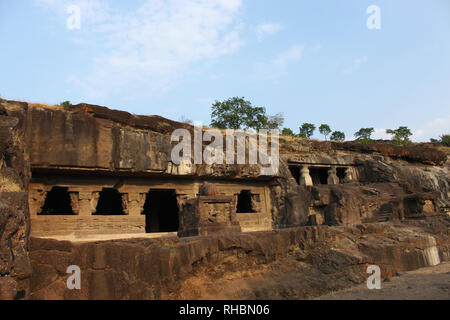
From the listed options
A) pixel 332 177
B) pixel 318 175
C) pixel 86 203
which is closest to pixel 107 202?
pixel 86 203

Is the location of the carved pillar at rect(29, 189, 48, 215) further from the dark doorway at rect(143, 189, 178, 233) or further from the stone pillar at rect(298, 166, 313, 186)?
the stone pillar at rect(298, 166, 313, 186)

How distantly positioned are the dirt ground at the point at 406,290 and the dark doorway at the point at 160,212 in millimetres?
12033

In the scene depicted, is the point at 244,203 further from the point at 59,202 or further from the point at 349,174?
the point at 59,202

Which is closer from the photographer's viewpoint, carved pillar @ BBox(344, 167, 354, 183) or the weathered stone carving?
the weathered stone carving

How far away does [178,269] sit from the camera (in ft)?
21.8

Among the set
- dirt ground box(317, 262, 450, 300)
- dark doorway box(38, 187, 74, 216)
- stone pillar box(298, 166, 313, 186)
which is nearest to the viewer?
dirt ground box(317, 262, 450, 300)

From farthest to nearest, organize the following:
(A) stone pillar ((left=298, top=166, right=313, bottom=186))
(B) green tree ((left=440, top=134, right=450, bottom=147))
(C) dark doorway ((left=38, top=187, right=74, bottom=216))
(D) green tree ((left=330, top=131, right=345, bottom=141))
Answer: (D) green tree ((left=330, top=131, right=345, bottom=141)) < (B) green tree ((left=440, top=134, right=450, bottom=147)) < (A) stone pillar ((left=298, top=166, right=313, bottom=186)) < (C) dark doorway ((left=38, top=187, right=74, bottom=216))

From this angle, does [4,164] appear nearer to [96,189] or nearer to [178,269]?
[178,269]

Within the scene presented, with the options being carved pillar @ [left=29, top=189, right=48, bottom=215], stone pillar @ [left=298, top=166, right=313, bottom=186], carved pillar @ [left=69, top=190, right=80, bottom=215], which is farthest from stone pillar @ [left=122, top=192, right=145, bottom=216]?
stone pillar @ [left=298, top=166, right=313, bottom=186]

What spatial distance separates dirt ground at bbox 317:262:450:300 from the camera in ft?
22.5

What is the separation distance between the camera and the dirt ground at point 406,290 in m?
6.87

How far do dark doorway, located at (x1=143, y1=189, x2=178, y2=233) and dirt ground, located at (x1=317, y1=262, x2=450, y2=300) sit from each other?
1203 centimetres

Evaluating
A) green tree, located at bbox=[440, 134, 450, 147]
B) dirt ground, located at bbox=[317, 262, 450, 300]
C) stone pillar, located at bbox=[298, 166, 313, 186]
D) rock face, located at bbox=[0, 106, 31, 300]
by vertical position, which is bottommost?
dirt ground, located at bbox=[317, 262, 450, 300]

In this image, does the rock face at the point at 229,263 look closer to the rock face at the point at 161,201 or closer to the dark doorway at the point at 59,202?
the rock face at the point at 161,201
